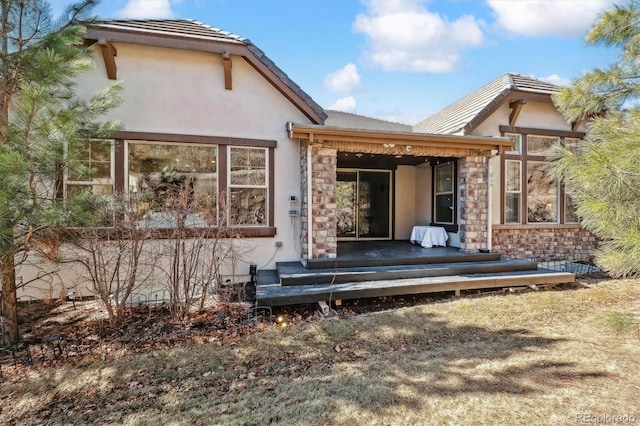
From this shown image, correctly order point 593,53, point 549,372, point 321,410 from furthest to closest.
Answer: point 593,53 < point 549,372 < point 321,410

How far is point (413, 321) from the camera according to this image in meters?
5.13

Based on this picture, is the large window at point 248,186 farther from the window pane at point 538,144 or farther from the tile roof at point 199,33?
the window pane at point 538,144

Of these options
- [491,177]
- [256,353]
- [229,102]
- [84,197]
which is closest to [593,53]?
[491,177]

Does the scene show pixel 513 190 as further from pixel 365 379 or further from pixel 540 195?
pixel 365 379

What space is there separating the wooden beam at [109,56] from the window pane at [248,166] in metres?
2.79

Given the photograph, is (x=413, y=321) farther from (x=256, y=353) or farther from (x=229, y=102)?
(x=229, y=102)

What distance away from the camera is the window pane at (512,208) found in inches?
360

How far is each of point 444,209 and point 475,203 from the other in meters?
1.53

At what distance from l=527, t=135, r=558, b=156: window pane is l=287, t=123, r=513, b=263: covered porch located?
2.01 m

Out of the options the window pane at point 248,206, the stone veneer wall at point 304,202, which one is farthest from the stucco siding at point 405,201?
the window pane at point 248,206

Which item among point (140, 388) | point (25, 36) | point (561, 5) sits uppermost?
point (561, 5)

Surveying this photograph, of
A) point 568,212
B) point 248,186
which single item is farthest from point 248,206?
point 568,212

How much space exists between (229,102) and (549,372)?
7.21 m

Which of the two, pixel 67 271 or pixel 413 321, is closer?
pixel 413 321
